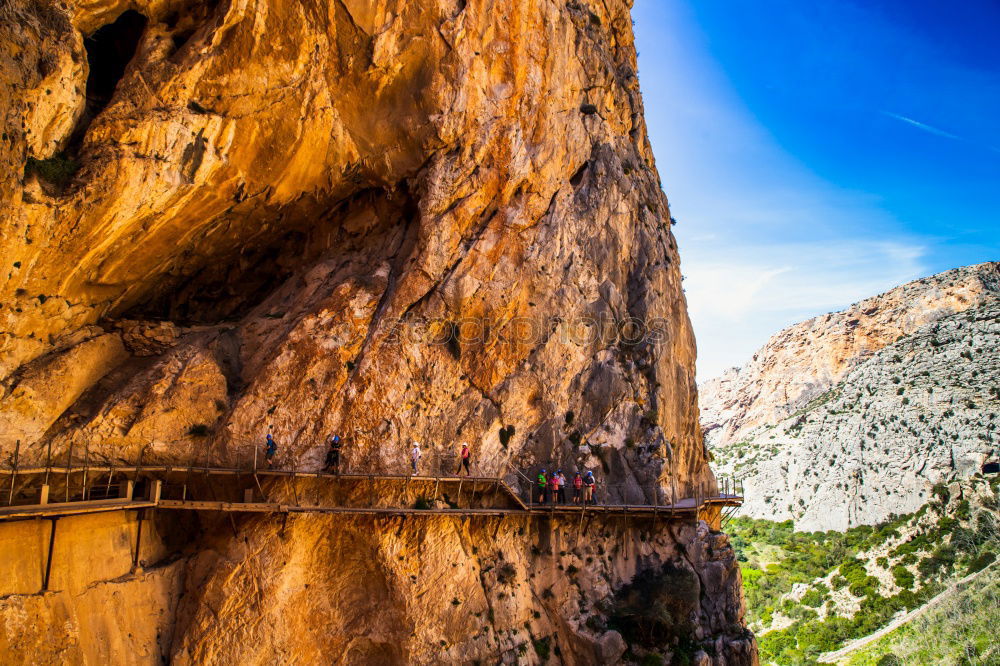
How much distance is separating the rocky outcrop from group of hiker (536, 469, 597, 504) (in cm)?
8176

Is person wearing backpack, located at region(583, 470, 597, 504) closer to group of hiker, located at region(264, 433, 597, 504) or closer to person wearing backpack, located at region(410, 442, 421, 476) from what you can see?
group of hiker, located at region(264, 433, 597, 504)

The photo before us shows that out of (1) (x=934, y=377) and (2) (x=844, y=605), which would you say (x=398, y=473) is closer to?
(2) (x=844, y=605)

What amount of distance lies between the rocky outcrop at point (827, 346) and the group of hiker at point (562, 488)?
8176 cm

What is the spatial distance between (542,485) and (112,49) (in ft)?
68.1

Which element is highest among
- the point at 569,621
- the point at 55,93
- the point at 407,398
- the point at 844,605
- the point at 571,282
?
the point at 55,93

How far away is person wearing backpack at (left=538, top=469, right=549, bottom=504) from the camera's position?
23203 millimetres

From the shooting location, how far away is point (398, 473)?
70.1ft

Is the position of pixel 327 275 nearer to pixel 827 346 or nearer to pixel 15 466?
pixel 15 466

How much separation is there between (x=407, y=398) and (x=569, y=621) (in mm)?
9187

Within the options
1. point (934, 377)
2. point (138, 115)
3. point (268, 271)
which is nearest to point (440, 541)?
point (268, 271)

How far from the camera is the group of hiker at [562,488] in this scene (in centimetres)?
2328

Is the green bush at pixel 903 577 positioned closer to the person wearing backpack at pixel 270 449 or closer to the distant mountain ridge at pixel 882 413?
the distant mountain ridge at pixel 882 413

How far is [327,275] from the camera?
24078mm

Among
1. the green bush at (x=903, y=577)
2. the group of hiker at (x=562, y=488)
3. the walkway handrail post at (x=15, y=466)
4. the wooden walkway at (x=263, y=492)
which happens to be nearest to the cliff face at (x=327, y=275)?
the walkway handrail post at (x=15, y=466)
